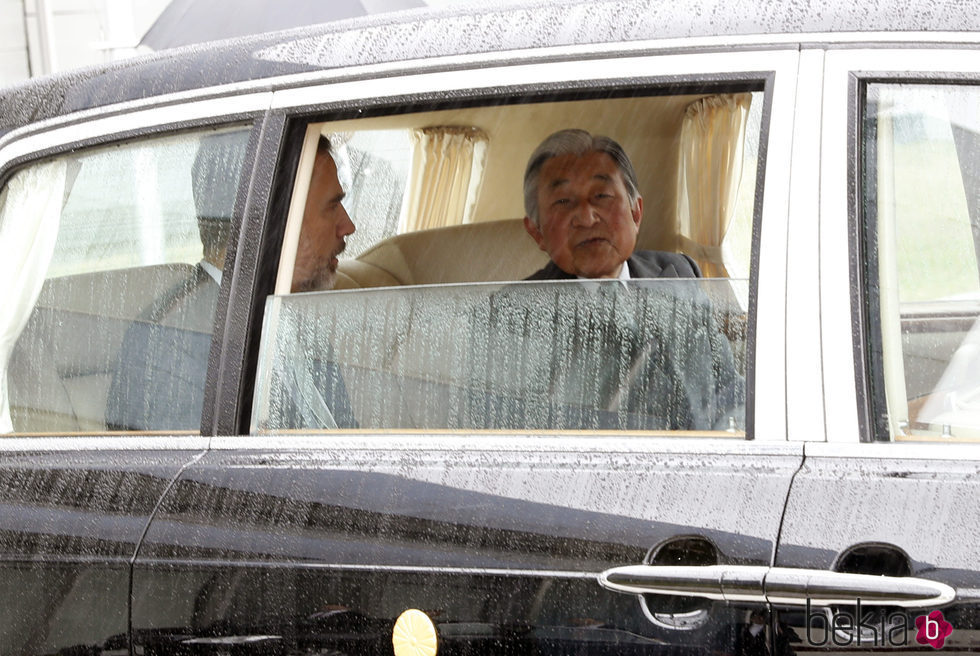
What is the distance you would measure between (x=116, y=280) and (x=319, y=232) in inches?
16.2

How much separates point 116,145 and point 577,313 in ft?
2.98

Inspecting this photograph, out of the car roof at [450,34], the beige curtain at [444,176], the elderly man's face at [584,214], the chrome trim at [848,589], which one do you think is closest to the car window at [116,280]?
the car roof at [450,34]

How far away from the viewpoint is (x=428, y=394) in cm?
198

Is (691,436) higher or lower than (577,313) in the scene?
lower

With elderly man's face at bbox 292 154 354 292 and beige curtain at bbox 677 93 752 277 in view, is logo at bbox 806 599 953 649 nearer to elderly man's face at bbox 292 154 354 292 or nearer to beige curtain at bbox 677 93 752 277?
beige curtain at bbox 677 93 752 277

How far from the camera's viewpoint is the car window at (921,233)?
1720mm

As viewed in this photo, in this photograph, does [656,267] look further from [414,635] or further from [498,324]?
[414,635]

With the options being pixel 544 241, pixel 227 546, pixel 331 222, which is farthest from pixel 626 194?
pixel 227 546

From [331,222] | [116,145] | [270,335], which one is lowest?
[270,335]

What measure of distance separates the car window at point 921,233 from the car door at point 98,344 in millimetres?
1015

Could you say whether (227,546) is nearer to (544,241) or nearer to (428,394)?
(428,394)

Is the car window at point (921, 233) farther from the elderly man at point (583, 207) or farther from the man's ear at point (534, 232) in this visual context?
the man's ear at point (534, 232)

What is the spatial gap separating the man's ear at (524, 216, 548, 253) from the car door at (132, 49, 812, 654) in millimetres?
662

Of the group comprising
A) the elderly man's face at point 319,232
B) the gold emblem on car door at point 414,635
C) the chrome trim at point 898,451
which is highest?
the elderly man's face at point 319,232
